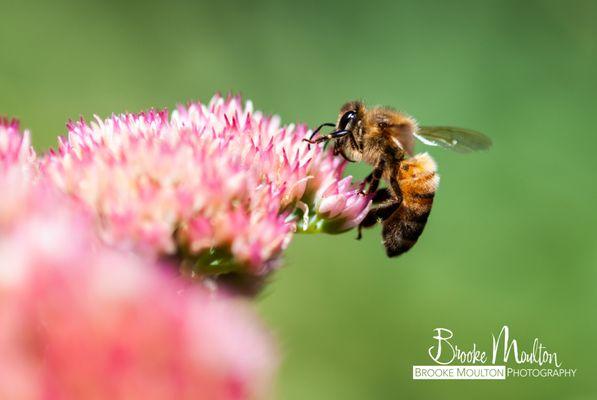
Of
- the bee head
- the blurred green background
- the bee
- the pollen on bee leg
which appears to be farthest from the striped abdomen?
the blurred green background

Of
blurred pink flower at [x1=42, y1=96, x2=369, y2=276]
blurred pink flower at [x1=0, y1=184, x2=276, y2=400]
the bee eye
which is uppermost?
the bee eye

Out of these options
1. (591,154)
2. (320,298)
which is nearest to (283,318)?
(320,298)

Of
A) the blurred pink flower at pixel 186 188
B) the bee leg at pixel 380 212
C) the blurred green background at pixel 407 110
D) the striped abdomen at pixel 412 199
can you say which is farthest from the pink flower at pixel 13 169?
the blurred green background at pixel 407 110

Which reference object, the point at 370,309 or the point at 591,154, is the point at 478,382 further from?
the point at 591,154

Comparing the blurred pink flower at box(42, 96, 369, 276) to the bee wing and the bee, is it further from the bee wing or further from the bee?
the bee wing
